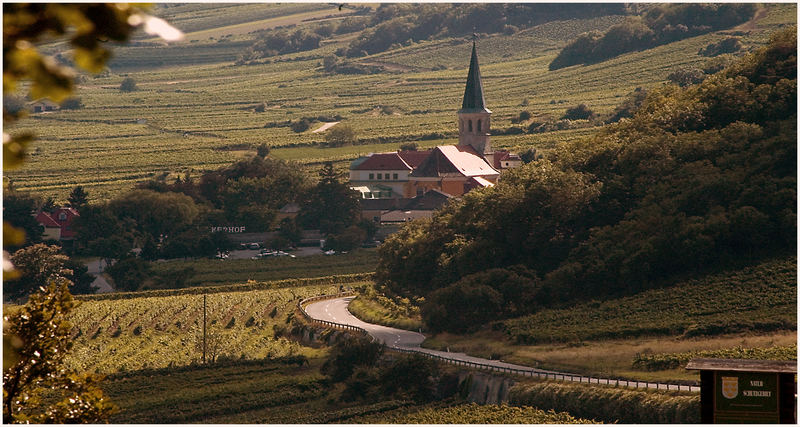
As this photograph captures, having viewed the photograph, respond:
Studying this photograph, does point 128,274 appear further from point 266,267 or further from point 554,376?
point 554,376

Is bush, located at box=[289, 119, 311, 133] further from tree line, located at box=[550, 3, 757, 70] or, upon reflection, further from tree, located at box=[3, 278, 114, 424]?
tree, located at box=[3, 278, 114, 424]

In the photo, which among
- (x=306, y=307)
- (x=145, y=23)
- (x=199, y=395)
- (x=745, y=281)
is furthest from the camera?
(x=306, y=307)

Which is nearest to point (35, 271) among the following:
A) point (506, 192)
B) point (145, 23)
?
point (506, 192)

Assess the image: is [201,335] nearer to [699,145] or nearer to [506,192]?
[506,192]

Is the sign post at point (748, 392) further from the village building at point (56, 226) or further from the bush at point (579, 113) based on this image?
the bush at point (579, 113)

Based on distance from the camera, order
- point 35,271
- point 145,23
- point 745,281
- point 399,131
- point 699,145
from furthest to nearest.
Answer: point 399,131, point 35,271, point 699,145, point 745,281, point 145,23

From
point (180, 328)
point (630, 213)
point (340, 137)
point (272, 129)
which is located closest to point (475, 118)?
point (340, 137)

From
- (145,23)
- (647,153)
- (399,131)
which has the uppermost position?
(145,23)

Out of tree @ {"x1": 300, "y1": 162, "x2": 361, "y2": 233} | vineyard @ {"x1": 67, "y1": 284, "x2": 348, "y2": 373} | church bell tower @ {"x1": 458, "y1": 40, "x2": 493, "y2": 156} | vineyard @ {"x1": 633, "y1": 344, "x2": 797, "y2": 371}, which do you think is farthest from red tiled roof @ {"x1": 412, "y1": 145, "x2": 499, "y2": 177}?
vineyard @ {"x1": 633, "y1": 344, "x2": 797, "y2": 371}
